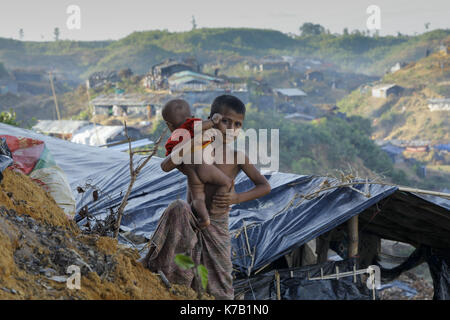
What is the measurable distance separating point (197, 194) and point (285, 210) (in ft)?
5.17

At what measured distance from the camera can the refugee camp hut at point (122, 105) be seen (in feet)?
101

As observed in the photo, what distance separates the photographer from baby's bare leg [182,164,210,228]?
232 cm

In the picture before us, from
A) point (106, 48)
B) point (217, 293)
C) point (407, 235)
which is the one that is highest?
point (106, 48)


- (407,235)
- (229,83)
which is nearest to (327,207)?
(407,235)

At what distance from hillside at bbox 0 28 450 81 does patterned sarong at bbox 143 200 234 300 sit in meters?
51.0

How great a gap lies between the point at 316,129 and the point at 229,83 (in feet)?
25.2

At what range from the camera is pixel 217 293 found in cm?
241

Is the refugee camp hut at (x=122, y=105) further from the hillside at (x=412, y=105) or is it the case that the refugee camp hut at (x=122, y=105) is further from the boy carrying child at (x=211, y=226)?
the boy carrying child at (x=211, y=226)

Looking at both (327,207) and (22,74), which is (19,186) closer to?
(327,207)

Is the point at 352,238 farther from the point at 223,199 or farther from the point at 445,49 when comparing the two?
the point at 445,49

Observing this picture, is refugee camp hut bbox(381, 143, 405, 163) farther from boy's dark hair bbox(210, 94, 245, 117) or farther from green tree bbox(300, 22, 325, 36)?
green tree bbox(300, 22, 325, 36)

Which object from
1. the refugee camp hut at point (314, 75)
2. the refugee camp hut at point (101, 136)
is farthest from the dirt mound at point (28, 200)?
the refugee camp hut at point (314, 75)

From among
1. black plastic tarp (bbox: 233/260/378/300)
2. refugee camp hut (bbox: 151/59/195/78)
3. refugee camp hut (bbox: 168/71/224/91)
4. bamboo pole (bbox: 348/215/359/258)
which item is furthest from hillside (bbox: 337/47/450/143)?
black plastic tarp (bbox: 233/260/378/300)

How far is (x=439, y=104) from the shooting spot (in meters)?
40.1
